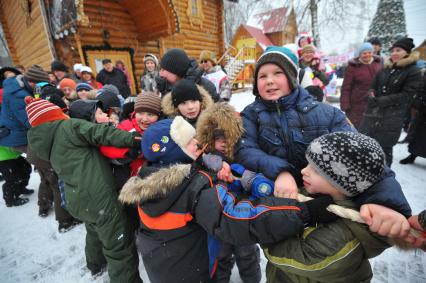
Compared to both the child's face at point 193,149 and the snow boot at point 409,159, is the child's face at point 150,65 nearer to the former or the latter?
the child's face at point 193,149

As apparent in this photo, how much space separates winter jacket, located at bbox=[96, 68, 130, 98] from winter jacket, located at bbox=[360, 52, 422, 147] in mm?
5891

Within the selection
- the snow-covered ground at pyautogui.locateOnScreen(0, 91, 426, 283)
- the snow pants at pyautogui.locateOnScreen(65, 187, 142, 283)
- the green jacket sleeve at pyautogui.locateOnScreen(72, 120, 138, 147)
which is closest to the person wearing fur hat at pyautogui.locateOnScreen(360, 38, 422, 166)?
the snow-covered ground at pyautogui.locateOnScreen(0, 91, 426, 283)

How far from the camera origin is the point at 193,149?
1.42 m

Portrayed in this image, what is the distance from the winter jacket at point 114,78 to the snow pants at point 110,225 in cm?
462

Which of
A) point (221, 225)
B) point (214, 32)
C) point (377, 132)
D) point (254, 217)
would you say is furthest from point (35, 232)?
point (214, 32)

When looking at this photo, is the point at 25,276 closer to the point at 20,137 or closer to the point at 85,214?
the point at 85,214

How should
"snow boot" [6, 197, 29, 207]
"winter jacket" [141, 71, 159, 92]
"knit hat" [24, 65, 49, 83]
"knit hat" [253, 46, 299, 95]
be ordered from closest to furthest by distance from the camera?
"knit hat" [253, 46, 299, 95] < "knit hat" [24, 65, 49, 83] < "snow boot" [6, 197, 29, 207] < "winter jacket" [141, 71, 159, 92]

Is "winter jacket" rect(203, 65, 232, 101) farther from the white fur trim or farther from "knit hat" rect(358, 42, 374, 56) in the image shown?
"knit hat" rect(358, 42, 374, 56)

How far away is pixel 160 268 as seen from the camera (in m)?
1.38

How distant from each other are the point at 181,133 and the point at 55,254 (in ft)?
8.53

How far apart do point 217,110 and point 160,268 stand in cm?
118

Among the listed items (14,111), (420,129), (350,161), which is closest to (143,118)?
(350,161)

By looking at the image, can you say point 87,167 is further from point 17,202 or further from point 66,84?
point 17,202

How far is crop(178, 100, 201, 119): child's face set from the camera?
196cm
